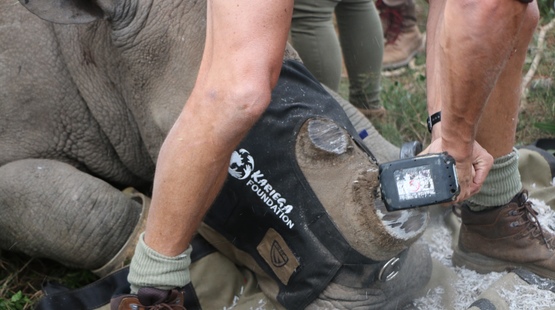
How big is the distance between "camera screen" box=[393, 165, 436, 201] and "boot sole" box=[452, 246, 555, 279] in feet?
2.76

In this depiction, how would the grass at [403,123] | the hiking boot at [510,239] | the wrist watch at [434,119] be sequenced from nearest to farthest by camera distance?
1. the wrist watch at [434,119]
2. the hiking boot at [510,239]
3. the grass at [403,123]

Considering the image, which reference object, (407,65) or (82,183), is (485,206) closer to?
(82,183)

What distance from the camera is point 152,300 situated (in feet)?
7.55

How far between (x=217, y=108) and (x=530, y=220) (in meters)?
1.26

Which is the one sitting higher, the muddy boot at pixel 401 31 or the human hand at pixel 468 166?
the human hand at pixel 468 166

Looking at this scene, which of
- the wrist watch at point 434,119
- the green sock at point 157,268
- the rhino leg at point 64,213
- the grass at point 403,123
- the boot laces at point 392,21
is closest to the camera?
the green sock at point 157,268

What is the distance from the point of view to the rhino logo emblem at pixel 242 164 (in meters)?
2.57

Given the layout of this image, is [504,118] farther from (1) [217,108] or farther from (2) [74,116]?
(2) [74,116]

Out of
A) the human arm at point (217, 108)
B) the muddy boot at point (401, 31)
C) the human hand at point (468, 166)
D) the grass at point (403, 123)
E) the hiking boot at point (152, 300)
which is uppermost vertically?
the human arm at point (217, 108)

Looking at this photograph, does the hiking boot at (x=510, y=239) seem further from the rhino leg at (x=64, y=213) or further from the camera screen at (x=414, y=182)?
the rhino leg at (x=64, y=213)

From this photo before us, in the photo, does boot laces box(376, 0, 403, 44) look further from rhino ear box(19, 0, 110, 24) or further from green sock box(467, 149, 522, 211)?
rhino ear box(19, 0, 110, 24)

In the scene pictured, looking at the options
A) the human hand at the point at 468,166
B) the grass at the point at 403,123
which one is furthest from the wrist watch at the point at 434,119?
the grass at the point at 403,123

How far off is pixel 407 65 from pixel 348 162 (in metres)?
3.38

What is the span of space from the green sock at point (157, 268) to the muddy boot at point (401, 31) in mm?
3714
